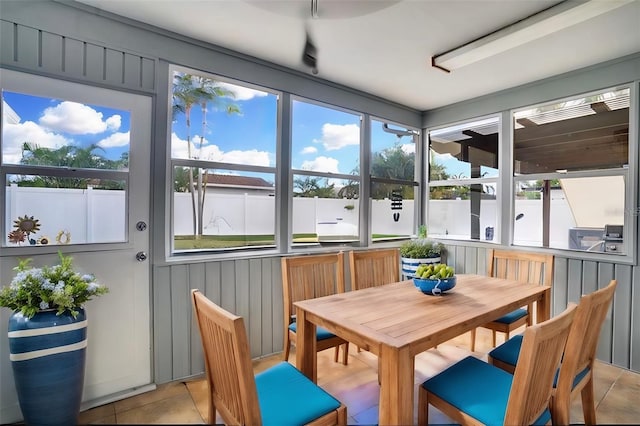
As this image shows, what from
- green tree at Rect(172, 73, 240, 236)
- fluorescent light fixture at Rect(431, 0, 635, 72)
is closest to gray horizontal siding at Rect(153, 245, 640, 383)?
green tree at Rect(172, 73, 240, 236)

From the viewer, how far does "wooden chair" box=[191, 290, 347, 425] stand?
108 centimetres

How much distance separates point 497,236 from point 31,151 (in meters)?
4.16

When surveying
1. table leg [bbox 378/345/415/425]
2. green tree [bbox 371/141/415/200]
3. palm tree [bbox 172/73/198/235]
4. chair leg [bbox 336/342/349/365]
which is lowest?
chair leg [bbox 336/342/349/365]

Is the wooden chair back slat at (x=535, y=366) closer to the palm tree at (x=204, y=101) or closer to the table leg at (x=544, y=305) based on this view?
the table leg at (x=544, y=305)

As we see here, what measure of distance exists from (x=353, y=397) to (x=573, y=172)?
2856 mm

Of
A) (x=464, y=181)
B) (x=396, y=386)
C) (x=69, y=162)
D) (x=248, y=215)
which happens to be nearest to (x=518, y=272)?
(x=464, y=181)

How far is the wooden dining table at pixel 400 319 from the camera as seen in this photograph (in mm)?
1285

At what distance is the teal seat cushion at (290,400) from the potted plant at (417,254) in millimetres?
2337

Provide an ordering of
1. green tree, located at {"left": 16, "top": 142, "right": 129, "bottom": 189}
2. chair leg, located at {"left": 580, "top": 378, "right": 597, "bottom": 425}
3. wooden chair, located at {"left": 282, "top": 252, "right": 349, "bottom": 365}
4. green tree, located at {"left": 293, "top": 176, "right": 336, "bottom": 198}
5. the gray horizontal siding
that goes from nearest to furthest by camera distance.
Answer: chair leg, located at {"left": 580, "top": 378, "right": 597, "bottom": 425}, green tree, located at {"left": 16, "top": 142, "right": 129, "bottom": 189}, wooden chair, located at {"left": 282, "top": 252, "right": 349, "bottom": 365}, the gray horizontal siding, green tree, located at {"left": 293, "top": 176, "right": 336, "bottom": 198}

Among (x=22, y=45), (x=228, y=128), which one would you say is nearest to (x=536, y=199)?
(x=228, y=128)

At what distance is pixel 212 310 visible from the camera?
115cm

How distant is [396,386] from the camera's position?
126cm

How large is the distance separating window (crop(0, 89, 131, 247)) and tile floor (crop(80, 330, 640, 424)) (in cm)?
112

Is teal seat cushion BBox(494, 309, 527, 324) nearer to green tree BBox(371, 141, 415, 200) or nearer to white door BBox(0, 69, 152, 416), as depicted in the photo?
green tree BBox(371, 141, 415, 200)
